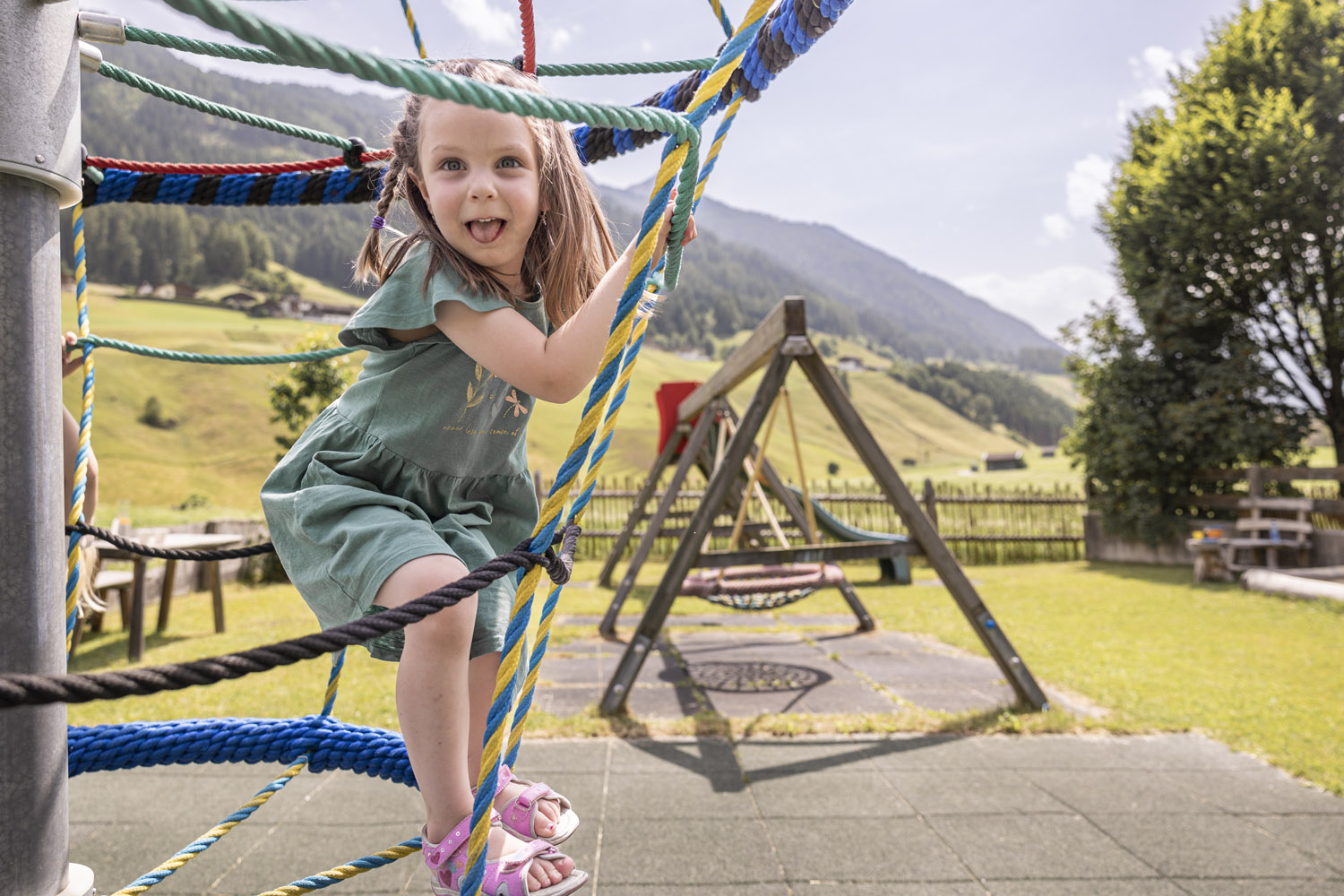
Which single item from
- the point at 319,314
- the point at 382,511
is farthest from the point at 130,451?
the point at 382,511

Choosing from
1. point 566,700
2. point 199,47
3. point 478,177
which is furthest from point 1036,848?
point 199,47

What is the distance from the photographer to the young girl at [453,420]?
3.62 feet

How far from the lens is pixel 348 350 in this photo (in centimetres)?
140

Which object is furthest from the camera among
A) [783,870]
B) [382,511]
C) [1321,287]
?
[1321,287]

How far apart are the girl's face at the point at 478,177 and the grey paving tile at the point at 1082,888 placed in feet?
8.38

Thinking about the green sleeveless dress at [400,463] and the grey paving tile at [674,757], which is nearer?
the green sleeveless dress at [400,463]

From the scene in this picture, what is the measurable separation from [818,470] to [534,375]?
74.0 metres

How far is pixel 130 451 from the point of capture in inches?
1694

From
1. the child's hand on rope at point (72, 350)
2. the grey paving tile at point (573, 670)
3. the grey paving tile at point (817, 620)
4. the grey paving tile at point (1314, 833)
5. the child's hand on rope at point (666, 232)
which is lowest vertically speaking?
the grey paving tile at point (817, 620)

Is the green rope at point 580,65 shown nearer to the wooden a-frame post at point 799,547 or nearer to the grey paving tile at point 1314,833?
the wooden a-frame post at point 799,547

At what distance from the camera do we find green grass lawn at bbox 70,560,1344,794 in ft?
13.9

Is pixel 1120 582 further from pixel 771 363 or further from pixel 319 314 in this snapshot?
pixel 319 314

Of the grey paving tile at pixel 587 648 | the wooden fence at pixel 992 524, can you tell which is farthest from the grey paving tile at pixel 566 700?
the wooden fence at pixel 992 524

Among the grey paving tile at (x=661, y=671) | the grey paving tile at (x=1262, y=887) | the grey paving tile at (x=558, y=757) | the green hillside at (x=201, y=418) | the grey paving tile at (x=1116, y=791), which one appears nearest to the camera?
the grey paving tile at (x=1262, y=887)
